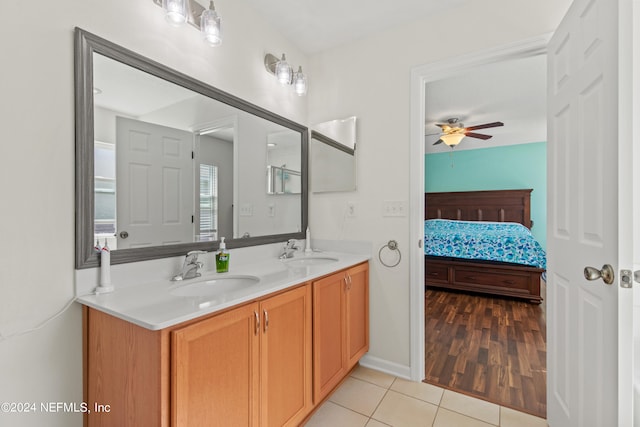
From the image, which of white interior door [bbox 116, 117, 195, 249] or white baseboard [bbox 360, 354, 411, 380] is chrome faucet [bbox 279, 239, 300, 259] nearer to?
white interior door [bbox 116, 117, 195, 249]

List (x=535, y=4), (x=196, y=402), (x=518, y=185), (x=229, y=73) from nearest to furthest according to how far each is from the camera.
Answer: (x=196, y=402), (x=535, y=4), (x=229, y=73), (x=518, y=185)

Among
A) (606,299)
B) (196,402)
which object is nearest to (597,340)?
(606,299)

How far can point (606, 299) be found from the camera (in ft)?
3.23

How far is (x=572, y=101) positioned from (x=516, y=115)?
340 cm

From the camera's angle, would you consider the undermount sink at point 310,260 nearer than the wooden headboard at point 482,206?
Yes

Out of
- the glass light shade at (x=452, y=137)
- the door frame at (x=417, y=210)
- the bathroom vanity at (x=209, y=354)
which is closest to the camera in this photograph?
the bathroom vanity at (x=209, y=354)

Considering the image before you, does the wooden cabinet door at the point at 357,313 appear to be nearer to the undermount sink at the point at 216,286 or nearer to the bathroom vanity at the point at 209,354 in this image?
the bathroom vanity at the point at 209,354

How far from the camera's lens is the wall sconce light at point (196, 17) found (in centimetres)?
129

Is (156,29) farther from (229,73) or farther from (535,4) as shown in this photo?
(535,4)

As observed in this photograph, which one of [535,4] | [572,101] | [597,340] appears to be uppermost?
[535,4]

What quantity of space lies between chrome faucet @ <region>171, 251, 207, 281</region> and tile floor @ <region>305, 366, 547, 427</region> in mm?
1018

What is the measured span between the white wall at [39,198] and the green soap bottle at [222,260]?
59 centimetres

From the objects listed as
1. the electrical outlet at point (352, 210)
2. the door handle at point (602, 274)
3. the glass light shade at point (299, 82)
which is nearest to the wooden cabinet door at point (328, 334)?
the electrical outlet at point (352, 210)

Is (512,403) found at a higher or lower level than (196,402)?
lower
